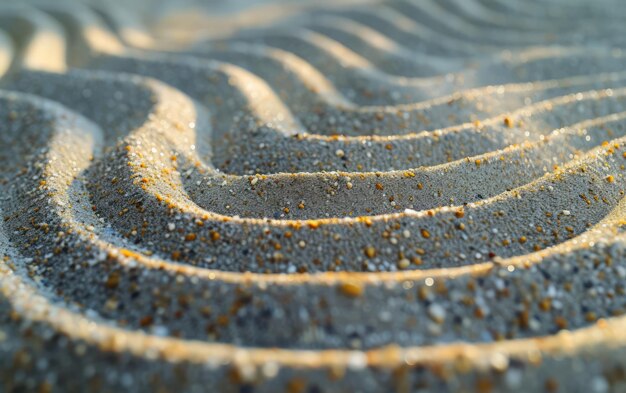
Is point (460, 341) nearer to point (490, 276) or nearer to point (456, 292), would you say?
point (456, 292)

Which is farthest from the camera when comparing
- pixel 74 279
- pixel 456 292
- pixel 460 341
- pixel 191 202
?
pixel 191 202

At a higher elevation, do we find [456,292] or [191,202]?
[456,292]

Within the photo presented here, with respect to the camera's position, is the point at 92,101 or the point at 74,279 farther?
the point at 92,101

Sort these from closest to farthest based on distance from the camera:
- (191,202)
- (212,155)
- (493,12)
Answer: (191,202), (212,155), (493,12)

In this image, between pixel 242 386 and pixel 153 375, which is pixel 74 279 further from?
pixel 242 386

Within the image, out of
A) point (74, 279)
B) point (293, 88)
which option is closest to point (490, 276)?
point (74, 279)

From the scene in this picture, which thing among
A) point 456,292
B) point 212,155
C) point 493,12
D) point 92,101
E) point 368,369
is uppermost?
point 493,12

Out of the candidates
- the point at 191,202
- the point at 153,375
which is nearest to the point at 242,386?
the point at 153,375
